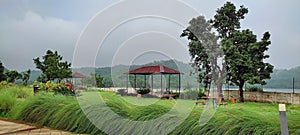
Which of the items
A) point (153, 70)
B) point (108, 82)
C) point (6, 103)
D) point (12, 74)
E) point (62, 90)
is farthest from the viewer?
point (12, 74)

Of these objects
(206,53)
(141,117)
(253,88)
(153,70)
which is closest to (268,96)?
(253,88)

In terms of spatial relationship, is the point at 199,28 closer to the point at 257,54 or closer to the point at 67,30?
the point at 257,54

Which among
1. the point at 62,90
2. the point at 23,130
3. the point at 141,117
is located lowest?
the point at 23,130

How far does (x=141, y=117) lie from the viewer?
3328 millimetres

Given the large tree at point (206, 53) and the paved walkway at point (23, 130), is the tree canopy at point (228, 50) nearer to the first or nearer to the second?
the large tree at point (206, 53)

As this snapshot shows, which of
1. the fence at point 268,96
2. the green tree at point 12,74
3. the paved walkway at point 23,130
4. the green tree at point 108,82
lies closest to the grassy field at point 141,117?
the paved walkway at point 23,130

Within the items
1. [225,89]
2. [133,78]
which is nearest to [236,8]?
[225,89]

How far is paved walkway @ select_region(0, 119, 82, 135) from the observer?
375cm

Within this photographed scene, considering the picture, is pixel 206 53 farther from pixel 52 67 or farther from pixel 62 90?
pixel 62 90

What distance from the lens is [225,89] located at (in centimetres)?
1647

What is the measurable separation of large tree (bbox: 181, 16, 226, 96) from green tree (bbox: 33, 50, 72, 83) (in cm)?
625

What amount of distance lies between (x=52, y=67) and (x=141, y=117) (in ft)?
39.0

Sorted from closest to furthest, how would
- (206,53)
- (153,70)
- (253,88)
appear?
1. (153,70)
2. (206,53)
3. (253,88)

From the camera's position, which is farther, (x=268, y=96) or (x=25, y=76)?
(x=25, y=76)
